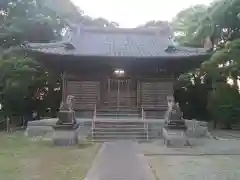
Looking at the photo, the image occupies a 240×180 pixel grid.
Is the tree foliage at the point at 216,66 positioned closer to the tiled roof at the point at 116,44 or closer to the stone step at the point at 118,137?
the tiled roof at the point at 116,44

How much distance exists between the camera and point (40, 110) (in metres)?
29.9

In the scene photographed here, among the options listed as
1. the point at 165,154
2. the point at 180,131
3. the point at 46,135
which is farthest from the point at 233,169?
the point at 46,135

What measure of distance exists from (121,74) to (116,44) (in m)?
2.85

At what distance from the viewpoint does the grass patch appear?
809 cm

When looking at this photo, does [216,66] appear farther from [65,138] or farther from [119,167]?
[119,167]

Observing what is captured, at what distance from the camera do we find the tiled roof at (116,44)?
2252 centimetres

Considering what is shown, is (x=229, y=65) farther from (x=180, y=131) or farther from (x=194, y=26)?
(x=180, y=131)

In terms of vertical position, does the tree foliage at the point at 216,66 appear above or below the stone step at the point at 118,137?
above

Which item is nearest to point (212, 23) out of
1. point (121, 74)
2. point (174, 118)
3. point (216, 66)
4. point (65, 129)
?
point (216, 66)

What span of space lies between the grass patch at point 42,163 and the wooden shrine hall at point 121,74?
30.9ft

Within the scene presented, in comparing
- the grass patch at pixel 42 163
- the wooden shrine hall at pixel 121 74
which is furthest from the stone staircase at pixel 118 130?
the wooden shrine hall at pixel 121 74

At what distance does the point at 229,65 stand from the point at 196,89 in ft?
25.6

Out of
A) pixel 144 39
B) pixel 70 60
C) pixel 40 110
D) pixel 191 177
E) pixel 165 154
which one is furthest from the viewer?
pixel 40 110

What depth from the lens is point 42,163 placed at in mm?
9906
